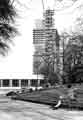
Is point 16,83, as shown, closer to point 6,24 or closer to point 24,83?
point 24,83

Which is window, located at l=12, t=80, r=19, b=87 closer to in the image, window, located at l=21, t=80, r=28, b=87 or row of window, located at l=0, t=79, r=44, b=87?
row of window, located at l=0, t=79, r=44, b=87

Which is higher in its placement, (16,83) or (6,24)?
(6,24)

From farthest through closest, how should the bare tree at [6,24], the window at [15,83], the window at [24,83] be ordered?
the window at [24,83] → the window at [15,83] → the bare tree at [6,24]

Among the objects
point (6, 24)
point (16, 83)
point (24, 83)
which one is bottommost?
point (24, 83)

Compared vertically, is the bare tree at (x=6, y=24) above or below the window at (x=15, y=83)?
above

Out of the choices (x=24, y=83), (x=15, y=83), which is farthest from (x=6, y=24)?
(x=24, y=83)

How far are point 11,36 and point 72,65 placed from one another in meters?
24.7

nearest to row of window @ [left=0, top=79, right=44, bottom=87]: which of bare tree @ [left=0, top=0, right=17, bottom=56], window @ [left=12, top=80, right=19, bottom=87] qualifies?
window @ [left=12, top=80, right=19, bottom=87]

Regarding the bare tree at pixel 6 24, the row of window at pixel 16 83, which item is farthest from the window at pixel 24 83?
the bare tree at pixel 6 24

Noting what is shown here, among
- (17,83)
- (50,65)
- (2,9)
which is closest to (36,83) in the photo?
(17,83)

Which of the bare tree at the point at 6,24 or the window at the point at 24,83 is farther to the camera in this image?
the window at the point at 24,83

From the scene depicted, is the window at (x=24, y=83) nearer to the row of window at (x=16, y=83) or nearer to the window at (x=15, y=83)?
the row of window at (x=16, y=83)

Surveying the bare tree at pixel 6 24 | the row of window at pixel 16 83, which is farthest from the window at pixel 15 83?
the bare tree at pixel 6 24

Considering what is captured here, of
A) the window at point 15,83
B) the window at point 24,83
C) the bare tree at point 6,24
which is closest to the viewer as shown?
the bare tree at point 6,24
